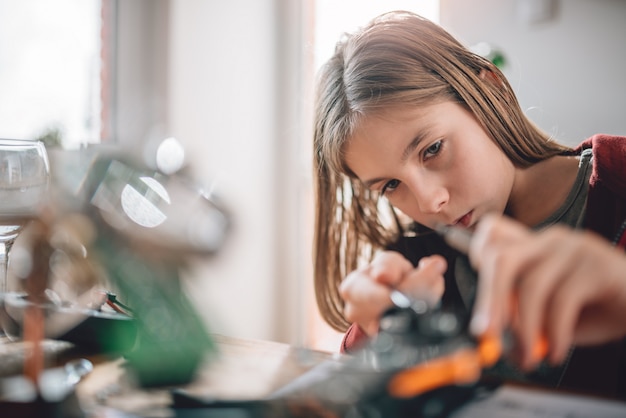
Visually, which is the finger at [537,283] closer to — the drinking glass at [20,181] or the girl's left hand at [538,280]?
the girl's left hand at [538,280]

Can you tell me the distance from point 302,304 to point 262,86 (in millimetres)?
773

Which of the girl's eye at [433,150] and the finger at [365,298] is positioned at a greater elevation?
the girl's eye at [433,150]

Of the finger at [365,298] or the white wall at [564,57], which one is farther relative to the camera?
the white wall at [564,57]

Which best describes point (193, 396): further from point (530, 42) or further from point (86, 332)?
point (530, 42)

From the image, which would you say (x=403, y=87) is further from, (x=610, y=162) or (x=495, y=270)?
(x=495, y=270)

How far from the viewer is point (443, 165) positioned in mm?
721

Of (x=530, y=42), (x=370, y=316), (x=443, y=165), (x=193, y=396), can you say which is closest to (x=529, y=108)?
A: (x=530, y=42)

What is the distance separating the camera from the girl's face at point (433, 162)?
708mm

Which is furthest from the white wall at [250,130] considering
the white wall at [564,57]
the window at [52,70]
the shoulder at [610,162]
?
the shoulder at [610,162]

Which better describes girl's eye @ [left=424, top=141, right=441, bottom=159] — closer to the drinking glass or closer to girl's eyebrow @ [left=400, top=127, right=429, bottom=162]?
girl's eyebrow @ [left=400, top=127, right=429, bottom=162]

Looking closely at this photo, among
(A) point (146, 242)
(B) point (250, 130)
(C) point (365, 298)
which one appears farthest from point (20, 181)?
(B) point (250, 130)

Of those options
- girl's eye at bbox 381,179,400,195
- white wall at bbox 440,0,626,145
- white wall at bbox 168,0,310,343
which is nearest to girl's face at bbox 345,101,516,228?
girl's eye at bbox 381,179,400,195

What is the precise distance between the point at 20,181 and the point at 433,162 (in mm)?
478

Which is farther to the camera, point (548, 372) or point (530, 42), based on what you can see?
point (530, 42)
